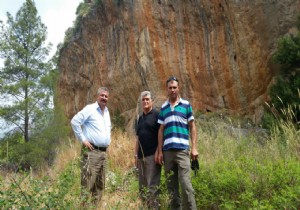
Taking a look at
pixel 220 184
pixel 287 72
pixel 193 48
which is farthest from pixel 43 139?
pixel 220 184

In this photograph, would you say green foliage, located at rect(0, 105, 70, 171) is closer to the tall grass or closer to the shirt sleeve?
the tall grass

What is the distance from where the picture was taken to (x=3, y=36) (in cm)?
1959

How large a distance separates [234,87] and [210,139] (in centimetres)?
616

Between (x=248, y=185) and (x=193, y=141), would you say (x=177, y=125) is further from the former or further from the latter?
(x=248, y=185)

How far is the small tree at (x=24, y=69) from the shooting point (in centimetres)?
1866

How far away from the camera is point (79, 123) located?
184 inches

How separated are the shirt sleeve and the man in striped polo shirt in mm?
1055

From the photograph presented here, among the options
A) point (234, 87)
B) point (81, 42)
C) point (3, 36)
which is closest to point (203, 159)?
point (234, 87)

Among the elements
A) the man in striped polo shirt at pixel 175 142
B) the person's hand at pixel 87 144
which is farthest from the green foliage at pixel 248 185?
the person's hand at pixel 87 144

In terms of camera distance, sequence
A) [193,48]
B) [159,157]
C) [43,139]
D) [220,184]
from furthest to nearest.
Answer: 1. [43,139]
2. [193,48]
3. [159,157]
4. [220,184]

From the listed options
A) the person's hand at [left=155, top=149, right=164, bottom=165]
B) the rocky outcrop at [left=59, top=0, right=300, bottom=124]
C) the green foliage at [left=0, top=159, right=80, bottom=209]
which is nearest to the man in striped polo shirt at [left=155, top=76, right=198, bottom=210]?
the person's hand at [left=155, top=149, right=164, bottom=165]

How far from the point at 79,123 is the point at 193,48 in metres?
9.55

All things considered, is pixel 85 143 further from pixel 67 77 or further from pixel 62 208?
pixel 67 77

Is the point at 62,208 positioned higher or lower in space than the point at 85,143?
lower
